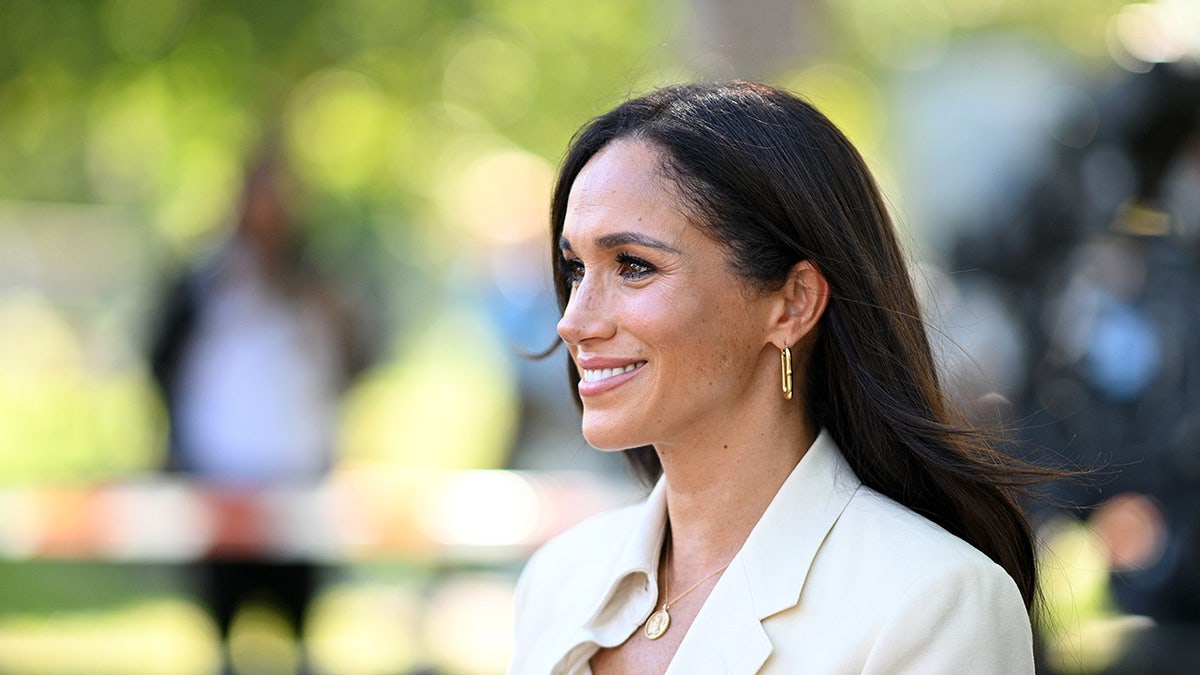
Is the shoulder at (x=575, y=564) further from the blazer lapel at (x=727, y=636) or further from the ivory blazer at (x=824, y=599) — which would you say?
the blazer lapel at (x=727, y=636)

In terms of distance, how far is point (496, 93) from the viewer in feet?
59.0

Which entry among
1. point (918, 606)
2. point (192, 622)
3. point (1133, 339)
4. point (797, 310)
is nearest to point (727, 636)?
point (918, 606)

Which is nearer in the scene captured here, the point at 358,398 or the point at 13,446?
the point at 358,398

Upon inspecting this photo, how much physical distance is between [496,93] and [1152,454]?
13.0 m

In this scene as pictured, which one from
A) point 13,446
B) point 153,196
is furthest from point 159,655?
point 153,196

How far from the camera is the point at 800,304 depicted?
2.90 meters

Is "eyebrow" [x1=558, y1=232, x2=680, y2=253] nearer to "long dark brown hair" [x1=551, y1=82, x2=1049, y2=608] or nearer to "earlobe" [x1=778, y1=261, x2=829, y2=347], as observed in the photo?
"long dark brown hair" [x1=551, y1=82, x2=1049, y2=608]

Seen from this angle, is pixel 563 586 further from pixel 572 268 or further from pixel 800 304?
pixel 800 304

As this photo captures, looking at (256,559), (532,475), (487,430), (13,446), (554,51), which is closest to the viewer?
(256,559)

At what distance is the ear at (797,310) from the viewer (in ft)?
9.45

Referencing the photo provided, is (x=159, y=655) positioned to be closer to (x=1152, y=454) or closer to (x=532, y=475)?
(x=532, y=475)

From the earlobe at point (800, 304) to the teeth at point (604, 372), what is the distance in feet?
0.90

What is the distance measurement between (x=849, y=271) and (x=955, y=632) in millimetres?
675

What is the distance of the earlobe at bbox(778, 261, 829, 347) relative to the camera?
2871 millimetres
